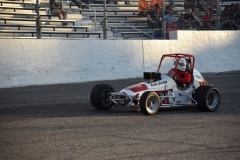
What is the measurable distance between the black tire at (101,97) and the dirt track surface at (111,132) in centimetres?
15

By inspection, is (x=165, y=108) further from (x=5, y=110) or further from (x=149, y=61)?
(x=149, y=61)

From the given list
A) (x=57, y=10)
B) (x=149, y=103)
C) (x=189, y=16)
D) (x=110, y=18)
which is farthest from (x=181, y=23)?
(x=149, y=103)

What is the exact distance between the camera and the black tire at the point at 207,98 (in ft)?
37.8

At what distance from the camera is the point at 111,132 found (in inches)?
361

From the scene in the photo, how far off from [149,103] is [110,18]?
9.85 metres

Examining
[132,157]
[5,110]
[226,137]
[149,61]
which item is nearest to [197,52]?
[149,61]

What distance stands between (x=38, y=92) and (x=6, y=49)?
1.90 m

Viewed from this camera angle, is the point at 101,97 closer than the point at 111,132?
No

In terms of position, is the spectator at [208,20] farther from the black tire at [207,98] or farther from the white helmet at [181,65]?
the black tire at [207,98]

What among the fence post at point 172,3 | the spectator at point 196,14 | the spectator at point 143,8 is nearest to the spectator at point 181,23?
the spectator at point 196,14

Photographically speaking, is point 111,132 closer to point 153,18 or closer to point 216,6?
point 153,18

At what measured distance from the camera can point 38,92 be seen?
1527cm

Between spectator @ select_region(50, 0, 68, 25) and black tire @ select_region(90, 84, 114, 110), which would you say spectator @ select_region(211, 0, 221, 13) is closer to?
spectator @ select_region(50, 0, 68, 25)

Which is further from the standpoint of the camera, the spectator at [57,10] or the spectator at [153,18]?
the spectator at [153,18]
